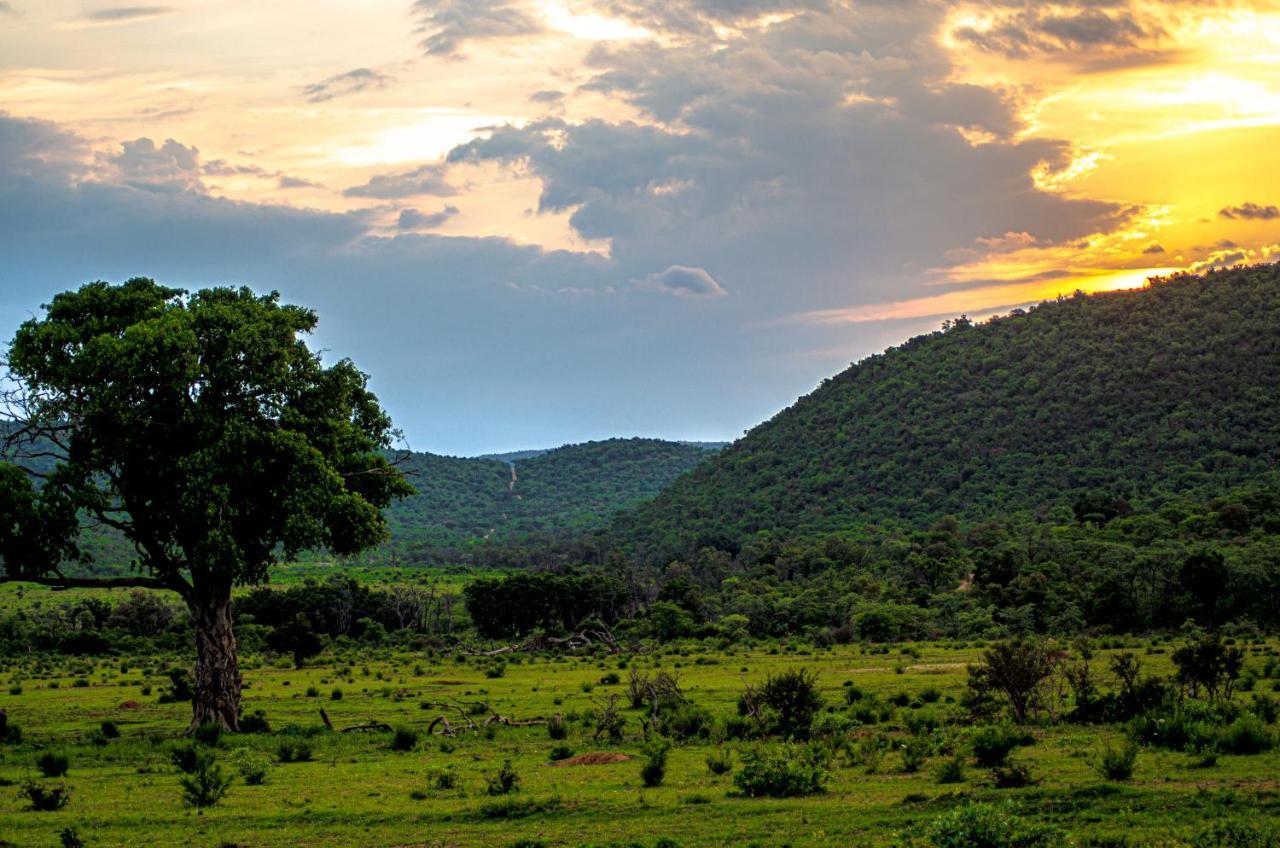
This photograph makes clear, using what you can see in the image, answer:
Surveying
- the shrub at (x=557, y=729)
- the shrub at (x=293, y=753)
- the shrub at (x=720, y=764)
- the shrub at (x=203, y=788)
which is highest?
the shrub at (x=203, y=788)

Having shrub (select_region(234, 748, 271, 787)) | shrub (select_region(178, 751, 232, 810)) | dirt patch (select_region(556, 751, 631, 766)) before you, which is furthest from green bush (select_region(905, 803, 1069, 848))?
shrub (select_region(234, 748, 271, 787))

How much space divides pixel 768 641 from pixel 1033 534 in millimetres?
31456

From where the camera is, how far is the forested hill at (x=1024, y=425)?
110688mm

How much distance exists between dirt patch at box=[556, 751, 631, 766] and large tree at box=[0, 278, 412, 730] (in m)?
9.26

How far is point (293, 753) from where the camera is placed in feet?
88.1

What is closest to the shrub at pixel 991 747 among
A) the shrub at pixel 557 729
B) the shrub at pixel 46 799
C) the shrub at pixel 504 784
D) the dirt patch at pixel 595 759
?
the dirt patch at pixel 595 759

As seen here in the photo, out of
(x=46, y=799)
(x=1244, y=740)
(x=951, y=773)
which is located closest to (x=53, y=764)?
(x=46, y=799)

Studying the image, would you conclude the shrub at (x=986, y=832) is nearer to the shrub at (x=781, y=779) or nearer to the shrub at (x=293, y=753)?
the shrub at (x=781, y=779)

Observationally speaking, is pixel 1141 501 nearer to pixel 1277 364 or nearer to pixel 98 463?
pixel 1277 364

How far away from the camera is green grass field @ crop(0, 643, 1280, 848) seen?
1638 cm

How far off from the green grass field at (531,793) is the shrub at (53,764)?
41 centimetres

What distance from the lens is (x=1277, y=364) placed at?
117 m

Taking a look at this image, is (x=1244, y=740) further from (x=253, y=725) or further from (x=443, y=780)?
(x=253, y=725)

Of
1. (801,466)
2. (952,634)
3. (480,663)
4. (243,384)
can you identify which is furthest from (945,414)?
(243,384)
